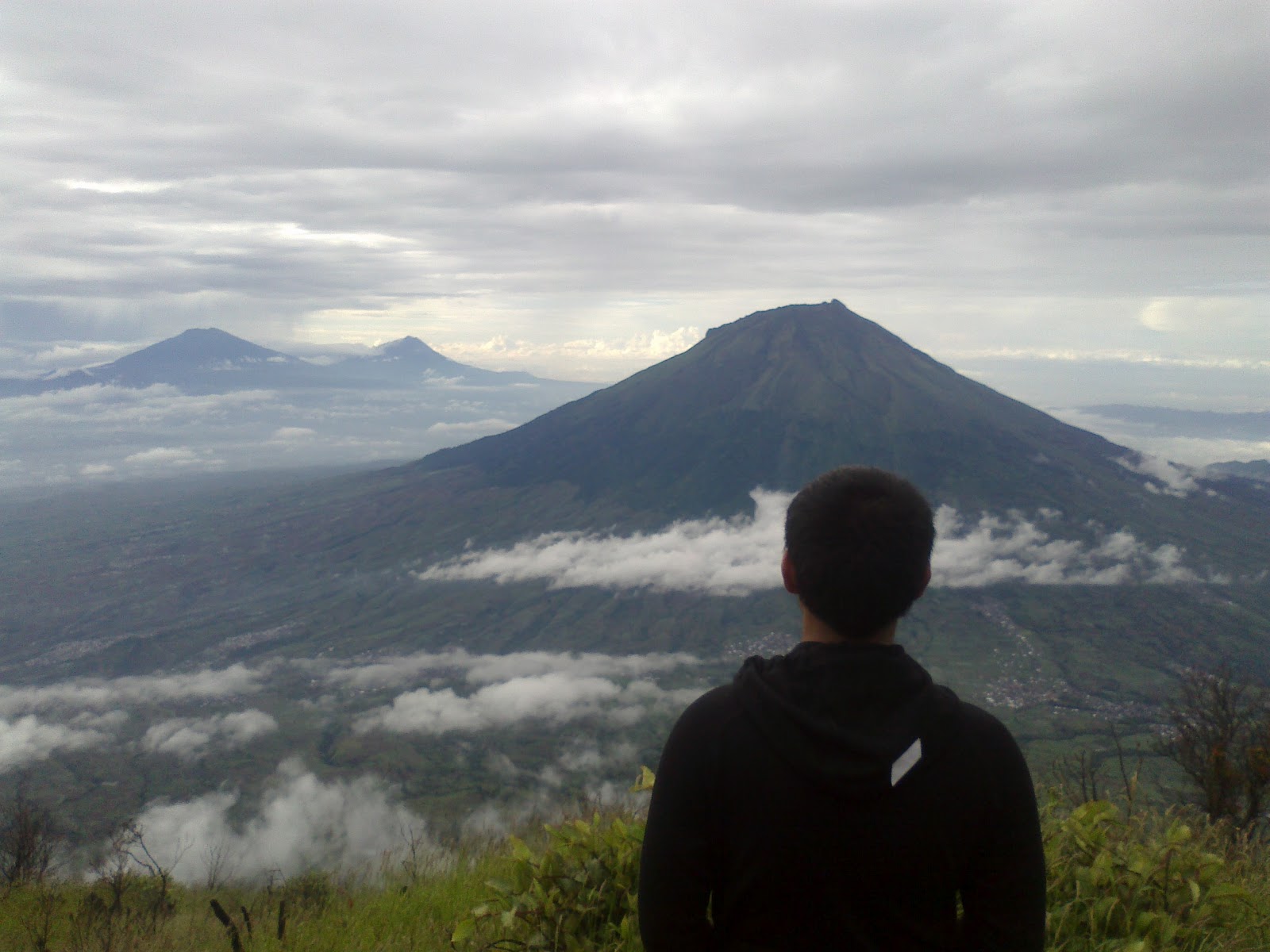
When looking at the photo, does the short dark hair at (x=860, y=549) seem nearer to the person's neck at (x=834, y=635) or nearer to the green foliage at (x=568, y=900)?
the person's neck at (x=834, y=635)

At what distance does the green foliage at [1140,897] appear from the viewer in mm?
4871

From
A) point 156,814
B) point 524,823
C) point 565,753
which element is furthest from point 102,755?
point 524,823

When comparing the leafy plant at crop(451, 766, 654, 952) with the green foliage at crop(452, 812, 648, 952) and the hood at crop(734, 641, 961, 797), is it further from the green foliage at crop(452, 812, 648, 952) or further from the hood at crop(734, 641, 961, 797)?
the hood at crop(734, 641, 961, 797)

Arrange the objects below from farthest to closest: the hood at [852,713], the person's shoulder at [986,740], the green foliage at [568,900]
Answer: the green foliage at [568,900]
the person's shoulder at [986,740]
the hood at [852,713]

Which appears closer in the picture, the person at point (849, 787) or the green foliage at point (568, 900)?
the person at point (849, 787)

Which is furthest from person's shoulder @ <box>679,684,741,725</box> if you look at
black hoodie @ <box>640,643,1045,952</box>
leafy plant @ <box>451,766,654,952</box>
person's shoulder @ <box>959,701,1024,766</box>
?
leafy plant @ <box>451,766,654,952</box>

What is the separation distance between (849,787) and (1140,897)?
4.01 m

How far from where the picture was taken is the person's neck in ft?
8.67

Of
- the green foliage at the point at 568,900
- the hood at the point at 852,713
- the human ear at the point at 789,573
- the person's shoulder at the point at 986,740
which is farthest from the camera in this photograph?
the green foliage at the point at 568,900

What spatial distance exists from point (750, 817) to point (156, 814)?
546 feet

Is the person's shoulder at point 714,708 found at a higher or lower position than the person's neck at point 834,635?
lower

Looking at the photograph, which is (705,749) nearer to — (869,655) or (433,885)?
(869,655)

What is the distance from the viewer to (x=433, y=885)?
20.8ft

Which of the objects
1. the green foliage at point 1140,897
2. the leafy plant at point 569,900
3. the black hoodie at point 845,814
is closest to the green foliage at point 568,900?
the leafy plant at point 569,900
